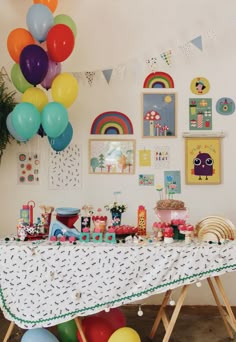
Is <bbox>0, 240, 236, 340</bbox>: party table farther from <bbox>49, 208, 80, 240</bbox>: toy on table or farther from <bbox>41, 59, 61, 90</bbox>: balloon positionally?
<bbox>41, 59, 61, 90</bbox>: balloon

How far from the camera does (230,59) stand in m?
3.33

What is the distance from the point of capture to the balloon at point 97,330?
2.49 m

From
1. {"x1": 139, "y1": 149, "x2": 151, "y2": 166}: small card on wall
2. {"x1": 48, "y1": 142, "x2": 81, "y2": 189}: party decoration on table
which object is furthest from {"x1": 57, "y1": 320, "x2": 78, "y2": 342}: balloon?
{"x1": 139, "y1": 149, "x2": 151, "y2": 166}: small card on wall

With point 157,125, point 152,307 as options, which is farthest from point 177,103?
point 152,307

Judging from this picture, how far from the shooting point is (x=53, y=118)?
8.73 feet

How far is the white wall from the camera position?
3.33 m

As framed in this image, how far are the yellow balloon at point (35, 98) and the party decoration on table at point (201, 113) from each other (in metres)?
1.15

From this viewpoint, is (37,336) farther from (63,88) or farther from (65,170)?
(63,88)

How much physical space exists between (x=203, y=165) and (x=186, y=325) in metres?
1.15

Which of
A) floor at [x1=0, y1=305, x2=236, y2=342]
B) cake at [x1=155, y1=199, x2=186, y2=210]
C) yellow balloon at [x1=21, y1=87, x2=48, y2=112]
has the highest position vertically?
yellow balloon at [x1=21, y1=87, x2=48, y2=112]

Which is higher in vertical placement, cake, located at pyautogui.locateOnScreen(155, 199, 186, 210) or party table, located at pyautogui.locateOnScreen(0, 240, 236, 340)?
cake, located at pyautogui.locateOnScreen(155, 199, 186, 210)

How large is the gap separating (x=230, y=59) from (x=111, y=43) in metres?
0.91

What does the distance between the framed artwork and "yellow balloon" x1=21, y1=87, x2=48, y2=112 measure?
3.84 feet

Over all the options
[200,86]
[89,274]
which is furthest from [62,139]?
[200,86]
